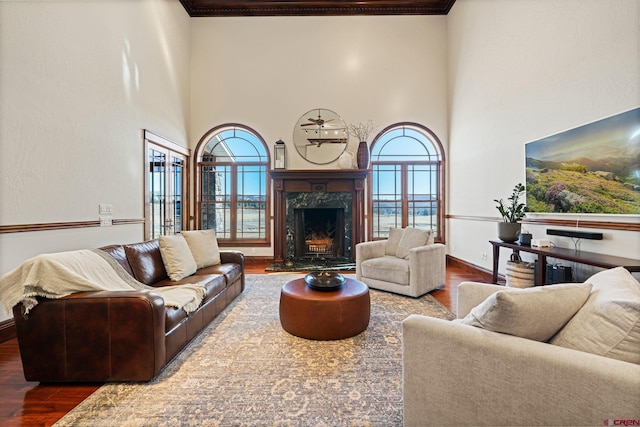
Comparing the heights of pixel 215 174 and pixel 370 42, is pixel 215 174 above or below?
below

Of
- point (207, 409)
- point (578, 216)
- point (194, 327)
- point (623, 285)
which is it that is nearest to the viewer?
point (623, 285)

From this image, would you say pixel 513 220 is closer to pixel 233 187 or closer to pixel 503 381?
pixel 503 381

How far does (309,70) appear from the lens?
547cm

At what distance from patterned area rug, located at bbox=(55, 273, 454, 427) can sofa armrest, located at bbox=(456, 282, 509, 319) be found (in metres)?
0.63

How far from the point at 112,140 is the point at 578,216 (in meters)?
5.20

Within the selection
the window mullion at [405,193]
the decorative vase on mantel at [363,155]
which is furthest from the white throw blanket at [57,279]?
the window mullion at [405,193]

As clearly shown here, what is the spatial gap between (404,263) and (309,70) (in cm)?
423

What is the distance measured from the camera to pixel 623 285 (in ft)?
3.83

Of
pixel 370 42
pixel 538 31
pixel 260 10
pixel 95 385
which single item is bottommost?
pixel 95 385

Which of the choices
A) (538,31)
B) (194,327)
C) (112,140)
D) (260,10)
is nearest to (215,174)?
(112,140)

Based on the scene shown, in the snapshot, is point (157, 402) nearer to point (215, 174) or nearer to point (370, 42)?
point (215, 174)

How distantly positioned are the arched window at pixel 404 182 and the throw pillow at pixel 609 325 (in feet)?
14.7

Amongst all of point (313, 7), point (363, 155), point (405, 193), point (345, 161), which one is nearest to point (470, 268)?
point (405, 193)

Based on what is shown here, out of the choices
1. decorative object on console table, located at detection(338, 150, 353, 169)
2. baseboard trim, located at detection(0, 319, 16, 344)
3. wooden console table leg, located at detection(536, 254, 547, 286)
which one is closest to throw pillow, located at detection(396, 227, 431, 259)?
wooden console table leg, located at detection(536, 254, 547, 286)
